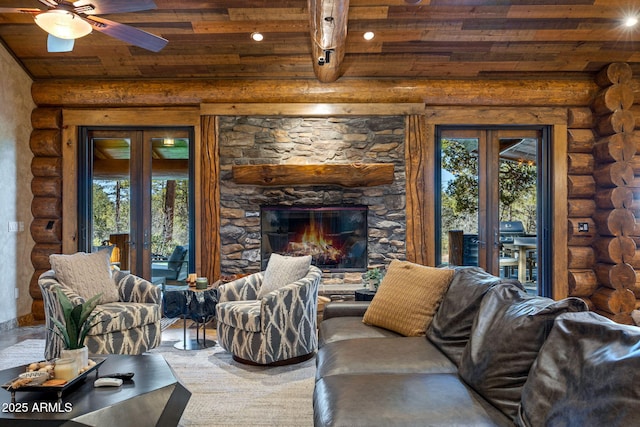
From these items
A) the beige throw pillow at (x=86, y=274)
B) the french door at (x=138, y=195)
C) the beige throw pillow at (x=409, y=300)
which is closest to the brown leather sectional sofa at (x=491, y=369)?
the beige throw pillow at (x=409, y=300)

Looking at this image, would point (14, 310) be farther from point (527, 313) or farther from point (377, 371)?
point (527, 313)

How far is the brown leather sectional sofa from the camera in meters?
1.15

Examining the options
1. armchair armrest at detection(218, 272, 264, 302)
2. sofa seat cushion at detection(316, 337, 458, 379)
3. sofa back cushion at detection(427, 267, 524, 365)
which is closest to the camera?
sofa seat cushion at detection(316, 337, 458, 379)

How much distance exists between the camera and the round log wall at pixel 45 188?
16.8 feet

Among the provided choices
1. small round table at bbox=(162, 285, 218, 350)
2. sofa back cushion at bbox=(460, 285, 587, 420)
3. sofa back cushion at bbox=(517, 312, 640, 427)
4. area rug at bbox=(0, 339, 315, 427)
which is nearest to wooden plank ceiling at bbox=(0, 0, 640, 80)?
small round table at bbox=(162, 285, 218, 350)

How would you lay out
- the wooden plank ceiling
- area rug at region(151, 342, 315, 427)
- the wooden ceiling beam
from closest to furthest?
area rug at region(151, 342, 315, 427), the wooden ceiling beam, the wooden plank ceiling

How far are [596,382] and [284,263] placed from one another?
288 cm

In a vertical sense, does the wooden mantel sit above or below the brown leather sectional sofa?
above

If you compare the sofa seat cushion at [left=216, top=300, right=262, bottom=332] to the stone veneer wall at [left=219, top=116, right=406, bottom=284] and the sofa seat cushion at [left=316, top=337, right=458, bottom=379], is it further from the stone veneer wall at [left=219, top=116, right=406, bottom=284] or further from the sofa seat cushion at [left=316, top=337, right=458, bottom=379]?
the stone veneer wall at [left=219, top=116, right=406, bottom=284]

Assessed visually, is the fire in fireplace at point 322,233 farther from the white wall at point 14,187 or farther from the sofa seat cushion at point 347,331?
the white wall at point 14,187

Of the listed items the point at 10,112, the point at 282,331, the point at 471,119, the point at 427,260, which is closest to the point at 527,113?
the point at 471,119

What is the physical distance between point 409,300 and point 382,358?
2.01ft

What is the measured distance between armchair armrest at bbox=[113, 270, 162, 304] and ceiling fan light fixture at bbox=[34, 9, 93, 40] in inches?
82.5

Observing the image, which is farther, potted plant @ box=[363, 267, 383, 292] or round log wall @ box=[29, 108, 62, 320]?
round log wall @ box=[29, 108, 62, 320]
